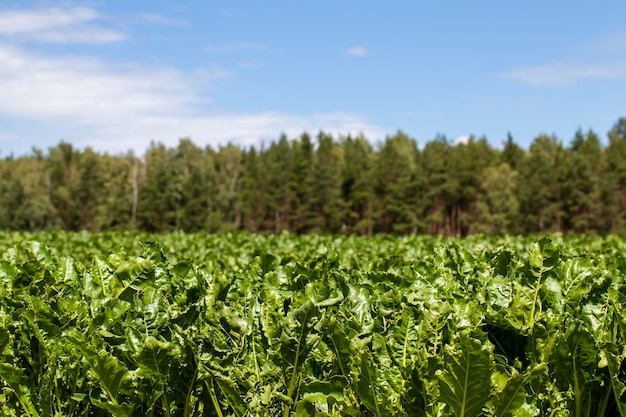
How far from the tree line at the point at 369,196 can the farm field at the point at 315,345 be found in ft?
210

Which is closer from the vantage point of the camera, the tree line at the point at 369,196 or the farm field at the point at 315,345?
the farm field at the point at 315,345

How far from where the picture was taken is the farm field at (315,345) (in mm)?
3086

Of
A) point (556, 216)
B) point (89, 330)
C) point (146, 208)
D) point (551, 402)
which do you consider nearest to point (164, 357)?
point (89, 330)

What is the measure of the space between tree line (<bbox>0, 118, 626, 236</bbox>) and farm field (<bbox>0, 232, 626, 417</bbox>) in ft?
210

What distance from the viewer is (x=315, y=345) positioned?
3.33 meters

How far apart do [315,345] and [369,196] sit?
73.3 m

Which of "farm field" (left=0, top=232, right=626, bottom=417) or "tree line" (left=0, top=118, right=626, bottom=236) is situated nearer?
"farm field" (left=0, top=232, right=626, bottom=417)

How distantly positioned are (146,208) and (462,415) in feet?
240

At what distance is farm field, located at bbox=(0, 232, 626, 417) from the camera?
10.1 feet

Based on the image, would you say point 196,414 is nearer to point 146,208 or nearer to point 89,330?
point 89,330

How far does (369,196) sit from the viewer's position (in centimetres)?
7625

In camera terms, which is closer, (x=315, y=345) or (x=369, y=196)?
(x=315, y=345)

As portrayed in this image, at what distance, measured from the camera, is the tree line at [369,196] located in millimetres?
64750

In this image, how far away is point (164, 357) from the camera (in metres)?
3.22
